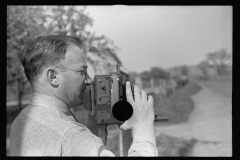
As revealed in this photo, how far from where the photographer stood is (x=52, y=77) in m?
1.16

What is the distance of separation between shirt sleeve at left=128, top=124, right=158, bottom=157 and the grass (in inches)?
223

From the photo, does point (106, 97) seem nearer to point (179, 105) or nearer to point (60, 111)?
point (60, 111)

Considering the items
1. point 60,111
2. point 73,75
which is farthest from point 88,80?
point 60,111

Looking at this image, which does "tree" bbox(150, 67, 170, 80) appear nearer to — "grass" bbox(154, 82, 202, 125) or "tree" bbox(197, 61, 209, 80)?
"grass" bbox(154, 82, 202, 125)

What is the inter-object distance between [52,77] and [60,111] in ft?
0.50

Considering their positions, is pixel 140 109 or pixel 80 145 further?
pixel 140 109

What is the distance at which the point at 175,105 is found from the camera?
6926mm

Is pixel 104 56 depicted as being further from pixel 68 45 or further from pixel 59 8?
pixel 68 45

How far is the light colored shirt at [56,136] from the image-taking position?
96cm

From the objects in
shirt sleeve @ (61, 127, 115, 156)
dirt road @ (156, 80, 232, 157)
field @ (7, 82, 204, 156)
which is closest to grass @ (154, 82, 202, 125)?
field @ (7, 82, 204, 156)

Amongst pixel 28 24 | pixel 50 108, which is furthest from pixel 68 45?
pixel 28 24

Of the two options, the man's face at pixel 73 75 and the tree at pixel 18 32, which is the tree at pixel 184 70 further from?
the man's face at pixel 73 75

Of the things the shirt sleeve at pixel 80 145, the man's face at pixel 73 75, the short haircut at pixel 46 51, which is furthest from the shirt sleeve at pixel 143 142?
Result: the short haircut at pixel 46 51

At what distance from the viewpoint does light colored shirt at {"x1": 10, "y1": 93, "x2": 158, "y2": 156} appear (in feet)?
3.16
